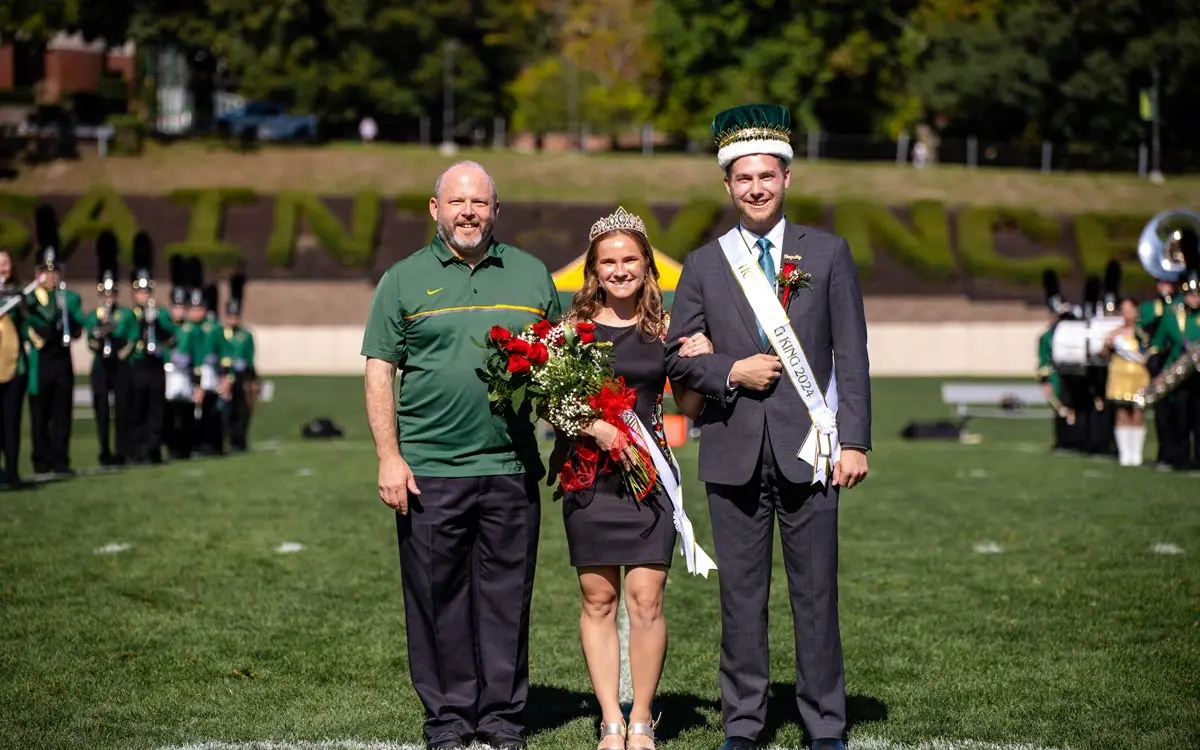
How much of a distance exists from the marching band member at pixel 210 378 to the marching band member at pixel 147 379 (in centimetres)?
70

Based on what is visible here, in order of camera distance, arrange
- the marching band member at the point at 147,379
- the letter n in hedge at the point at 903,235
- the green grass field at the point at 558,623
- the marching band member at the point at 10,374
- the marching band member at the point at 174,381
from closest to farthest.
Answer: the green grass field at the point at 558,623
the marching band member at the point at 10,374
the marching band member at the point at 147,379
the marching band member at the point at 174,381
the letter n in hedge at the point at 903,235

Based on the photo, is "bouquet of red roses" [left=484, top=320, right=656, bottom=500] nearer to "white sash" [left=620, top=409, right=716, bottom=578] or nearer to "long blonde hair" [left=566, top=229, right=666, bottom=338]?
"white sash" [left=620, top=409, right=716, bottom=578]

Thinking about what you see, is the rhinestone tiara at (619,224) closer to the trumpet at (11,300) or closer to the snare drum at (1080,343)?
the trumpet at (11,300)

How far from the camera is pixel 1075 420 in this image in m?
21.9

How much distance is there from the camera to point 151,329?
20.2 m

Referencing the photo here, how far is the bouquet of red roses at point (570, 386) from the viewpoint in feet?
20.1

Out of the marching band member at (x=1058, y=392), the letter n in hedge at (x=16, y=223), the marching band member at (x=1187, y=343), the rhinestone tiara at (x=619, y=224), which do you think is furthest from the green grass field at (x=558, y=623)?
the letter n in hedge at (x=16, y=223)

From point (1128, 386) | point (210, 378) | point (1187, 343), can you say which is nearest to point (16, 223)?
point (210, 378)

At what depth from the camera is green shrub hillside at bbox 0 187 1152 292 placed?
46.6 m

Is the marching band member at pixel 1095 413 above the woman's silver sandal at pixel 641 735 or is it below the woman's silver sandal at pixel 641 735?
above

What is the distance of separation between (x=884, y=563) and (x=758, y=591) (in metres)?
4.96

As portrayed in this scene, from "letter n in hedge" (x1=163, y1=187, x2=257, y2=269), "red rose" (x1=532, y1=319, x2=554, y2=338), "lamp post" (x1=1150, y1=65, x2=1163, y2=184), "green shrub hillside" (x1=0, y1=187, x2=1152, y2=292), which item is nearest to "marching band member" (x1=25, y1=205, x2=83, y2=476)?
"red rose" (x1=532, y1=319, x2=554, y2=338)

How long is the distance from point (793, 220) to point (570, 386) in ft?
143

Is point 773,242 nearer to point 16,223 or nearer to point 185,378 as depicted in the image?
point 185,378
